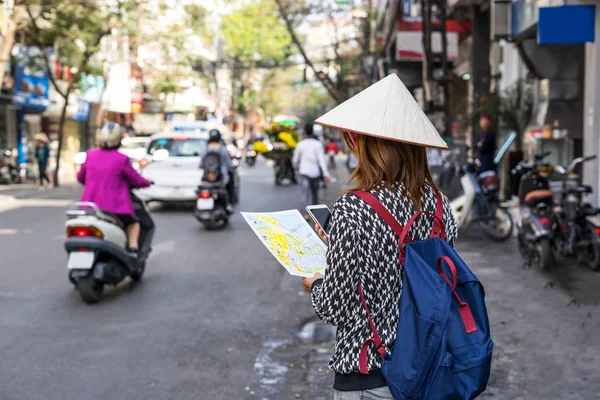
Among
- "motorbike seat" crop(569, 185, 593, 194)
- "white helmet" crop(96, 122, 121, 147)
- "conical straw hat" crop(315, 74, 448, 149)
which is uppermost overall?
"conical straw hat" crop(315, 74, 448, 149)

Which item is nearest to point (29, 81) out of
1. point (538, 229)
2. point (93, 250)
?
point (93, 250)

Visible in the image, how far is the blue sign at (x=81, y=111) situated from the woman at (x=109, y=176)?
1256 inches

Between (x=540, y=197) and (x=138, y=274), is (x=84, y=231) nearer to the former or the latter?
(x=138, y=274)

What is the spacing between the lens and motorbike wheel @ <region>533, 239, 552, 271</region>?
9945 mm

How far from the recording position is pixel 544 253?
9.95 meters

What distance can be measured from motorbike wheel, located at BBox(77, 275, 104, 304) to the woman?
0.69 meters

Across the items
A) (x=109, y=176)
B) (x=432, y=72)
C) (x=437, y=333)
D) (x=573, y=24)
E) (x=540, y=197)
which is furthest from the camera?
(x=432, y=72)

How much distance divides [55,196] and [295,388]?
18372 mm

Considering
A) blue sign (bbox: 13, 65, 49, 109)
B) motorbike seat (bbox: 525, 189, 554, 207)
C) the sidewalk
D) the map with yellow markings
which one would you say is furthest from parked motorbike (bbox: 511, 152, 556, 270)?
blue sign (bbox: 13, 65, 49, 109)

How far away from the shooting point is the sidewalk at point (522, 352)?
5633 millimetres

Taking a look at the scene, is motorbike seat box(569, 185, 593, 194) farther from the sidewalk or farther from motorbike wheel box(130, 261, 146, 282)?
motorbike wheel box(130, 261, 146, 282)

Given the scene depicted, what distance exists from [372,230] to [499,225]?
35.5 ft

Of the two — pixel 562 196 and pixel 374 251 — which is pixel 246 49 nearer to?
pixel 562 196

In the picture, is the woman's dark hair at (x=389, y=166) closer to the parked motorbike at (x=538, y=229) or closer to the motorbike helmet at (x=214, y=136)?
the parked motorbike at (x=538, y=229)
